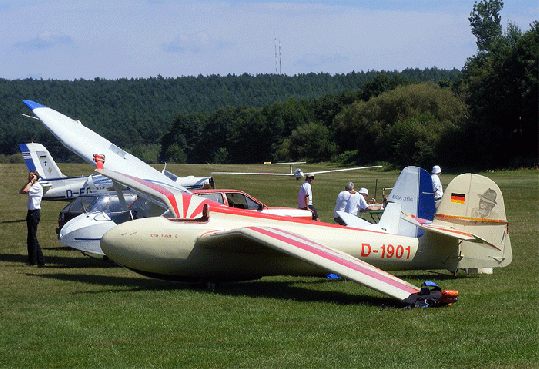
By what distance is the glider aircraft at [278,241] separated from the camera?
1132 cm

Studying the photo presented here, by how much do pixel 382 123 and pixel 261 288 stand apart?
7284 cm

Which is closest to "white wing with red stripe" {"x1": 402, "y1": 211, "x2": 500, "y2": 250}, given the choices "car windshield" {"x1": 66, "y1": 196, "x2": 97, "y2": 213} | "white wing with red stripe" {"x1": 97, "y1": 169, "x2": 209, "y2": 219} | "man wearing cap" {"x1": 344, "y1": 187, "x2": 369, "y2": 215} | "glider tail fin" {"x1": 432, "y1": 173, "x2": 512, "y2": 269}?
"glider tail fin" {"x1": 432, "y1": 173, "x2": 512, "y2": 269}

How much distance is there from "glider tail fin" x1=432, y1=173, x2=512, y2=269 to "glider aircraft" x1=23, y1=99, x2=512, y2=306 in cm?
2

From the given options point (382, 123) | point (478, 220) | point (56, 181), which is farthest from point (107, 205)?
point (382, 123)

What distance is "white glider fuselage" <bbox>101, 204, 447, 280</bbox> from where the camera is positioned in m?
11.3

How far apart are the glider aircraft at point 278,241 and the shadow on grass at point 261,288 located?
0.73ft

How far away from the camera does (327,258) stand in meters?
10.0

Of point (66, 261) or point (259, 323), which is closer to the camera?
point (259, 323)

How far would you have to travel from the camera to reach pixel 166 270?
11.5 m

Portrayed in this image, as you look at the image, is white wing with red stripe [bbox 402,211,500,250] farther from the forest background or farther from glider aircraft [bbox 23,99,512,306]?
the forest background

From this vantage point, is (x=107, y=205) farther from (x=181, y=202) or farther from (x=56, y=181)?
(x=56, y=181)

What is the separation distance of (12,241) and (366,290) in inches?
479

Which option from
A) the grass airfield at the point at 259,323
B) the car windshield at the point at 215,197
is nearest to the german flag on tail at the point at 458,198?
the grass airfield at the point at 259,323

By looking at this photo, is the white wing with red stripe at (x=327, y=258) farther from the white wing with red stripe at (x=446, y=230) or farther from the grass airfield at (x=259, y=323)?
the white wing with red stripe at (x=446, y=230)
